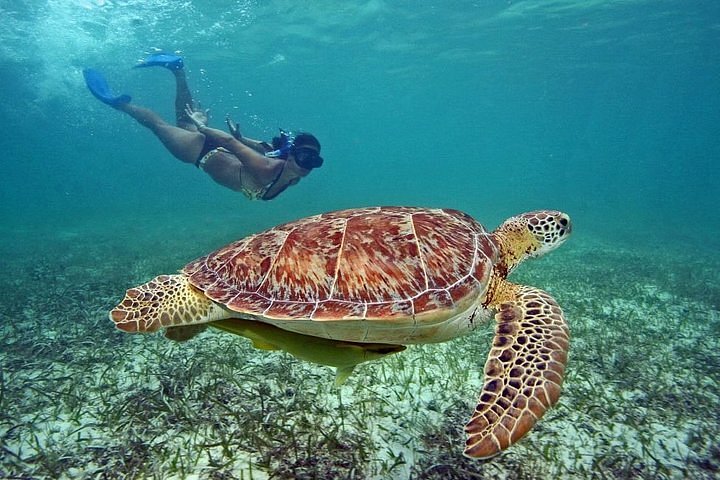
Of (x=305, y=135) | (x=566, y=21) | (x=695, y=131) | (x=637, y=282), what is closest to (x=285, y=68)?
(x=566, y=21)

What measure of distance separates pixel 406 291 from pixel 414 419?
4.48 feet

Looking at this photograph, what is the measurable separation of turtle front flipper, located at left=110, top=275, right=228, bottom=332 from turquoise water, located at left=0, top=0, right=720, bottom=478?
2.86 feet

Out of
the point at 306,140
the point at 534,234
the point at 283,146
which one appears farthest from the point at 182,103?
the point at 534,234

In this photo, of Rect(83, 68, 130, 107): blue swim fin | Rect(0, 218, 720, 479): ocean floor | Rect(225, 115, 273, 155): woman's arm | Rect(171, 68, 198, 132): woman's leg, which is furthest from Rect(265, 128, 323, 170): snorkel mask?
Rect(83, 68, 130, 107): blue swim fin

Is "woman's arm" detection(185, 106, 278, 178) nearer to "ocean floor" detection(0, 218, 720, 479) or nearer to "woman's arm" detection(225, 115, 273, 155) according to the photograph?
"woman's arm" detection(225, 115, 273, 155)

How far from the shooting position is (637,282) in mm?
9477

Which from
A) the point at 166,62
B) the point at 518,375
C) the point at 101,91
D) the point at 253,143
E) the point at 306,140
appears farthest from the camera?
the point at 101,91

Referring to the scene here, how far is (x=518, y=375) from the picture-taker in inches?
102

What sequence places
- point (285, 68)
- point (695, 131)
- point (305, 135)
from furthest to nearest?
1. point (695, 131)
2. point (285, 68)
3. point (305, 135)

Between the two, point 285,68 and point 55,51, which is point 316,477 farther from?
point 285,68

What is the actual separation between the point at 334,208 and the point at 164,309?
27136 millimetres

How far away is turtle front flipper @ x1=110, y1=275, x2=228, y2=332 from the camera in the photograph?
3.14 meters

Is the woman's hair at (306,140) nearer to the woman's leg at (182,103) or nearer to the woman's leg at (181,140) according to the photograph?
the woman's leg at (181,140)

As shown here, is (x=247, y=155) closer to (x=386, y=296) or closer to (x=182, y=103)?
(x=182, y=103)
